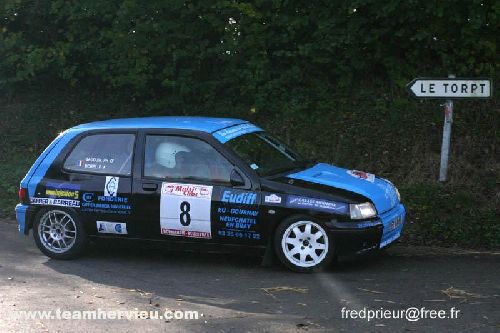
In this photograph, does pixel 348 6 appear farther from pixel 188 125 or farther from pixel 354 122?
pixel 188 125

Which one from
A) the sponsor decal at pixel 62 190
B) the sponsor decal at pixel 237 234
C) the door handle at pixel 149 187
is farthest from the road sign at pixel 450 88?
the sponsor decal at pixel 62 190

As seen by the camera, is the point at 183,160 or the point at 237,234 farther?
the point at 183,160

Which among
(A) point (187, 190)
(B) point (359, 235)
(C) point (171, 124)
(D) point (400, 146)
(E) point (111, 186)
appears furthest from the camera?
(D) point (400, 146)

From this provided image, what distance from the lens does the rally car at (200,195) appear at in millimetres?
6480

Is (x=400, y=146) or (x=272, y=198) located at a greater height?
(x=400, y=146)

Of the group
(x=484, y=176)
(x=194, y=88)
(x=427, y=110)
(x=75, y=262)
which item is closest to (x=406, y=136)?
(x=427, y=110)

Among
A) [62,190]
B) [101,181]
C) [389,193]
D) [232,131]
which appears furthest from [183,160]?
[389,193]

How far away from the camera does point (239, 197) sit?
260 inches

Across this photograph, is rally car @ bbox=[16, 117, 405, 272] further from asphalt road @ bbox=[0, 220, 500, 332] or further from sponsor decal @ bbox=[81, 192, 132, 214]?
asphalt road @ bbox=[0, 220, 500, 332]

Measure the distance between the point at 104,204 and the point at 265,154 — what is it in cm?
181

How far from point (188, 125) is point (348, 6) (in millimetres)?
4846

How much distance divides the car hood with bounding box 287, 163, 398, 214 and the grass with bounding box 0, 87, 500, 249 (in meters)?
1.20

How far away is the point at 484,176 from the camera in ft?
30.7

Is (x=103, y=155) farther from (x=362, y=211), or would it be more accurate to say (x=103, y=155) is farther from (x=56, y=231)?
(x=362, y=211)
